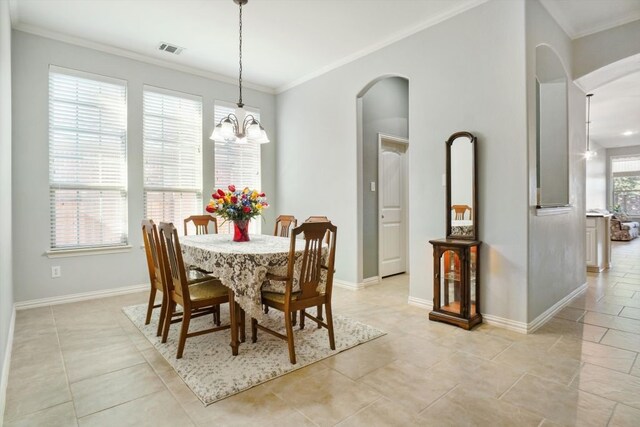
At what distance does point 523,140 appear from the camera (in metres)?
2.94

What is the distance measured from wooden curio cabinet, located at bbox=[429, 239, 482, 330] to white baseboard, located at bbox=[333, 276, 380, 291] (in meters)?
1.36

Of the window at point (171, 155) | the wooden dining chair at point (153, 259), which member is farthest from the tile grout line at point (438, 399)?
the window at point (171, 155)

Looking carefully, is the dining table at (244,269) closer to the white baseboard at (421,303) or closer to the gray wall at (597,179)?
the white baseboard at (421,303)

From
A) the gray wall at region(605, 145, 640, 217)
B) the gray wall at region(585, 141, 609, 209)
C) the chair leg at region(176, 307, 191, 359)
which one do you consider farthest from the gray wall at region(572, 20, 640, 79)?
the gray wall at region(605, 145, 640, 217)

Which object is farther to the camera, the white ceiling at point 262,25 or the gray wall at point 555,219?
the white ceiling at point 262,25

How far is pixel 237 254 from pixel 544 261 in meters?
2.84

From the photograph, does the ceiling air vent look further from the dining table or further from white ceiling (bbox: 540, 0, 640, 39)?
white ceiling (bbox: 540, 0, 640, 39)

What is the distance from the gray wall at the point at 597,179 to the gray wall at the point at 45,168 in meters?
11.3

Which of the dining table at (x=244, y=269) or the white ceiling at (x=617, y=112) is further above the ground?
the white ceiling at (x=617, y=112)

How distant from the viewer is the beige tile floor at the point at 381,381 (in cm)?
185

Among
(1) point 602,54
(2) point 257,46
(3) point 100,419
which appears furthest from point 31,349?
(1) point 602,54

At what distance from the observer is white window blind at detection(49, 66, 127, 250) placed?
391 cm

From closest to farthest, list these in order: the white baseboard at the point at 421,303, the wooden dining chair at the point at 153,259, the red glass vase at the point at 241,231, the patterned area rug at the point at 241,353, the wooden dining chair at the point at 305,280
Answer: the patterned area rug at the point at 241,353 → the wooden dining chair at the point at 305,280 → the wooden dining chair at the point at 153,259 → the red glass vase at the point at 241,231 → the white baseboard at the point at 421,303

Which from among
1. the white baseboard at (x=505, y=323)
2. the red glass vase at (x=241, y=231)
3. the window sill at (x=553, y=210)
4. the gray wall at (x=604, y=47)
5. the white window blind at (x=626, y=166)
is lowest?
the white baseboard at (x=505, y=323)
